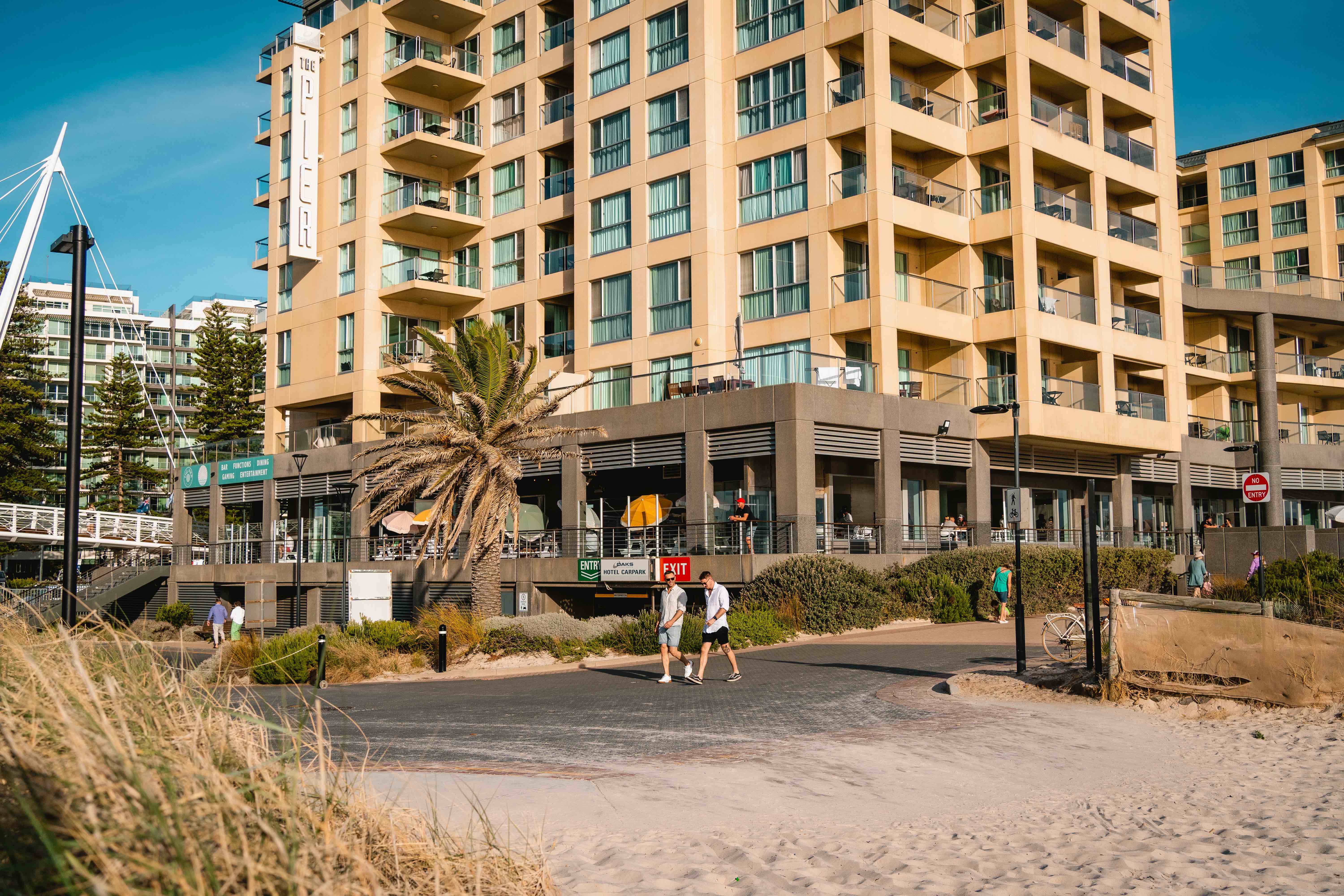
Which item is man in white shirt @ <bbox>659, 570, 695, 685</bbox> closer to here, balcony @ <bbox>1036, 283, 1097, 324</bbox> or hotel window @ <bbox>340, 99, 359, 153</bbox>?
balcony @ <bbox>1036, 283, 1097, 324</bbox>

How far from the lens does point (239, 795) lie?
4.80m

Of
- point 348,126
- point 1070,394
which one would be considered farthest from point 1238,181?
point 348,126

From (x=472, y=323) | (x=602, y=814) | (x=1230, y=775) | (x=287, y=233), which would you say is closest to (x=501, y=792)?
(x=602, y=814)

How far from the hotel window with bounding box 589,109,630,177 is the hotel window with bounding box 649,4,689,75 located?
196cm

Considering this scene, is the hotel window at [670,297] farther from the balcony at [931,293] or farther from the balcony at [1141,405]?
the balcony at [1141,405]

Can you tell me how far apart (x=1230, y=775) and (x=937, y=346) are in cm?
2718

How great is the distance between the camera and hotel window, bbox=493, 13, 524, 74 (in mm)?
44781

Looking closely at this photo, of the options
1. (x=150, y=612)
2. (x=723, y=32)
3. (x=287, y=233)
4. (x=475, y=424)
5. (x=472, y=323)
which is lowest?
(x=150, y=612)

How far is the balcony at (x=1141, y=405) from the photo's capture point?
3894 centimetres

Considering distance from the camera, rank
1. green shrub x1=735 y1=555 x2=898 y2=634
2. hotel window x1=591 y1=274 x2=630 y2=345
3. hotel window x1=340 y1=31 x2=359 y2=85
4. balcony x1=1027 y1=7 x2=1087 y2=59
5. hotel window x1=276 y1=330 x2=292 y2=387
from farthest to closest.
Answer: hotel window x1=276 y1=330 x2=292 y2=387 < hotel window x1=340 y1=31 x2=359 y2=85 < hotel window x1=591 y1=274 x2=630 y2=345 < balcony x1=1027 y1=7 x2=1087 y2=59 < green shrub x1=735 y1=555 x2=898 y2=634

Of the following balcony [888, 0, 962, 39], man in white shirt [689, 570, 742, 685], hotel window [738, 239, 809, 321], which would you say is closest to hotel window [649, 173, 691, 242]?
hotel window [738, 239, 809, 321]

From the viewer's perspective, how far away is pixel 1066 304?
37000 millimetres

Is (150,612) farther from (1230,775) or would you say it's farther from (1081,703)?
(1230,775)

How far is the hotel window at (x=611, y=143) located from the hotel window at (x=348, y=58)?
13.1m
